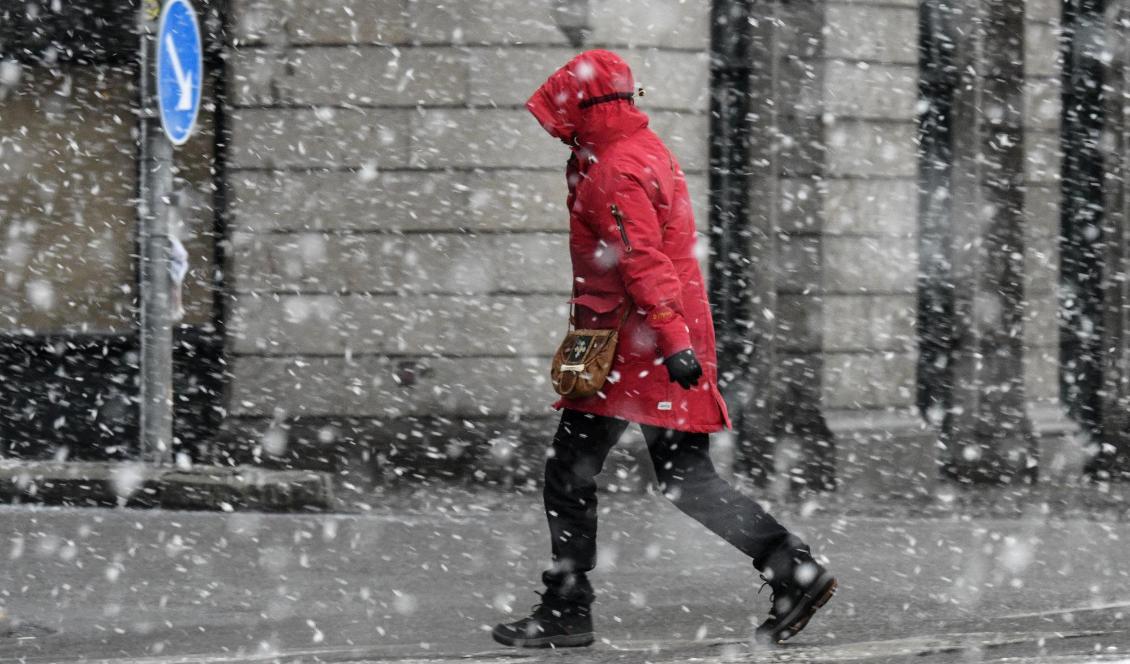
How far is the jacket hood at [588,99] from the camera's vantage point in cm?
482

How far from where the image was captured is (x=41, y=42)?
31.4 ft

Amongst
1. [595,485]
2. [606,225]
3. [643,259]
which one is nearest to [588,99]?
[606,225]

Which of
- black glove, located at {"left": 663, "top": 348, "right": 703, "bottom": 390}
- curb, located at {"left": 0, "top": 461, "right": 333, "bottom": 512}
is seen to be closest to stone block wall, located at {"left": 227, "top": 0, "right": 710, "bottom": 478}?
curb, located at {"left": 0, "top": 461, "right": 333, "bottom": 512}

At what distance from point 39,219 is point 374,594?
4.70 metres

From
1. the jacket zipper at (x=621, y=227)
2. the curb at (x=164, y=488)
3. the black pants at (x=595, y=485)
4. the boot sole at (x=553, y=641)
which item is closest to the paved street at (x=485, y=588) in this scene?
the boot sole at (x=553, y=641)

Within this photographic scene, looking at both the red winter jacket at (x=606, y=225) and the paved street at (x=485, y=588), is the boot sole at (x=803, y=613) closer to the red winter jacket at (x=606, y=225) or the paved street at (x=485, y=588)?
the paved street at (x=485, y=588)

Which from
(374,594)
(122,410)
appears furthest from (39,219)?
(374,594)

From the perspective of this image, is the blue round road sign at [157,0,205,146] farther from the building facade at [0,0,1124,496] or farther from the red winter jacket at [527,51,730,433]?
the red winter jacket at [527,51,730,433]

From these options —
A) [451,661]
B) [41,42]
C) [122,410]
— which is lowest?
[122,410]

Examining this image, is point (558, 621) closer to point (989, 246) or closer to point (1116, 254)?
point (989, 246)

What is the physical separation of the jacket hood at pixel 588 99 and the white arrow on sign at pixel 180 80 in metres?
3.66

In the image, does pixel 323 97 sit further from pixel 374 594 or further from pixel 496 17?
pixel 374 594

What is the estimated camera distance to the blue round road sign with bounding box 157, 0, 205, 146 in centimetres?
802

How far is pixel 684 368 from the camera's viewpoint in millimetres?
4574
